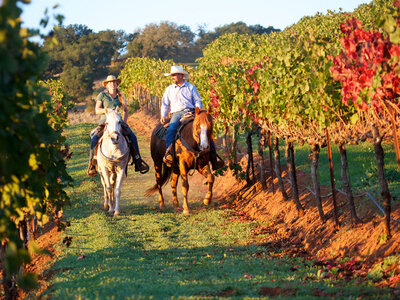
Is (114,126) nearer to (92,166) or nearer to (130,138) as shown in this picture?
(130,138)

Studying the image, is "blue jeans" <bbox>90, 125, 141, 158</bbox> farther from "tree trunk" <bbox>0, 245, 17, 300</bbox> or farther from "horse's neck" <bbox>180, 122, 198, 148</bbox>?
"tree trunk" <bbox>0, 245, 17, 300</bbox>

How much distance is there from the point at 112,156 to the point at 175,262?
4872 millimetres

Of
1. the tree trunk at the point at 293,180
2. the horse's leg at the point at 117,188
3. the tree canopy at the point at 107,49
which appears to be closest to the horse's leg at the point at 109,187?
the horse's leg at the point at 117,188

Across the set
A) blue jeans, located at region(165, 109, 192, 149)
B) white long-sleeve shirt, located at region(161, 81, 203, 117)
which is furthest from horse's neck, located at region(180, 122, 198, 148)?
white long-sleeve shirt, located at region(161, 81, 203, 117)

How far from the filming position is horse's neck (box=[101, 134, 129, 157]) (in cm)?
1221

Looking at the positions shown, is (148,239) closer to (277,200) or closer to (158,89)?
(277,200)

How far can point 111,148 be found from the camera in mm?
12211

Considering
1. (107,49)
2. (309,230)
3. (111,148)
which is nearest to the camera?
(309,230)

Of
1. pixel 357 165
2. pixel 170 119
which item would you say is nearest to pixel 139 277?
pixel 170 119

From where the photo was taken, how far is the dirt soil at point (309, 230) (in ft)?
24.2

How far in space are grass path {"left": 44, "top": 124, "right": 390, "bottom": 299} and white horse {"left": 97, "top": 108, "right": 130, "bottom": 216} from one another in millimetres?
555

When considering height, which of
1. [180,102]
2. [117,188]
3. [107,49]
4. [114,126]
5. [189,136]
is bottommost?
[117,188]

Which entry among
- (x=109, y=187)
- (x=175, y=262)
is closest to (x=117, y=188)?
(x=109, y=187)

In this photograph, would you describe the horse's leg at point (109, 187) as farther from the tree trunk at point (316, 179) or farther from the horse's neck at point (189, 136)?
the tree trunk at point (316, 179)
